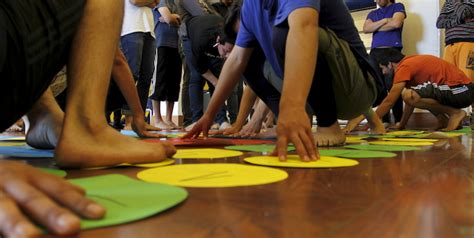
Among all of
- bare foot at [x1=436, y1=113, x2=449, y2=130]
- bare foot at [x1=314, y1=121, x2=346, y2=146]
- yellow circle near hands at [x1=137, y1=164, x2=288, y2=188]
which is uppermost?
yellow circle near hands at [x1=137, y1=164, x2=288, y2=188]

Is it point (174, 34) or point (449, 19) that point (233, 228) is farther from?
point (449, 19)

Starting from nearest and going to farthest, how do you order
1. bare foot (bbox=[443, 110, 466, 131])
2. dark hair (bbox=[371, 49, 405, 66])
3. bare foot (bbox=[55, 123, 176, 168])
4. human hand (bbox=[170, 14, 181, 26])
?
1. bare foot (bbox=[55, 123, 176, 168])
2. bare foot (bbox=[443, 110, 466, 131])
3. human hand (bbox=[170, 14, 181, 26])
4. dark hair (bbox=[371, 49, 405, 66])

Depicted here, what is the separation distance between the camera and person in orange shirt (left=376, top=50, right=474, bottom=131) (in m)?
2.71

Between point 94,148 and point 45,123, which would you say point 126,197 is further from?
point 45,123

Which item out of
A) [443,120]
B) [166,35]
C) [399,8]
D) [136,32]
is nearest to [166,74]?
[166,35]

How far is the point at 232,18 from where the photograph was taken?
174 cm

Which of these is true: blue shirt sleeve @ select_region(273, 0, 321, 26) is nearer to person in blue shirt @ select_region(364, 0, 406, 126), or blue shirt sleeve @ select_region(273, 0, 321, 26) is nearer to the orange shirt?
the orange shirt

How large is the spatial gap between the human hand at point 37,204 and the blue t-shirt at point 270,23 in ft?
2.99

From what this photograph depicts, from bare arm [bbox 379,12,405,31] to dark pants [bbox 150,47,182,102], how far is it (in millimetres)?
1842

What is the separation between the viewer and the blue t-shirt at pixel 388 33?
3.64 meters

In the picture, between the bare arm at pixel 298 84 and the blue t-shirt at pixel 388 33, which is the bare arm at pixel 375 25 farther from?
the bare arm at pixel 298 84

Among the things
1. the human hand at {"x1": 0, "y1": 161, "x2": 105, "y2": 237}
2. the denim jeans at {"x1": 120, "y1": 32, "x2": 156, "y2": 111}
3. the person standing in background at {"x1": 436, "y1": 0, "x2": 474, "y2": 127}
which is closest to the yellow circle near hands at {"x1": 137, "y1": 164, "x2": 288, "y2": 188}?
the human hand at {"x1": 0, "y1": 161, "x2": 105, "y2": 237}

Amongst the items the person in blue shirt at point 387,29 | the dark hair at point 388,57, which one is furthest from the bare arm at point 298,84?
the person in blue shirt at point 387,29

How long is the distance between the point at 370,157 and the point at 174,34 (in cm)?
226
